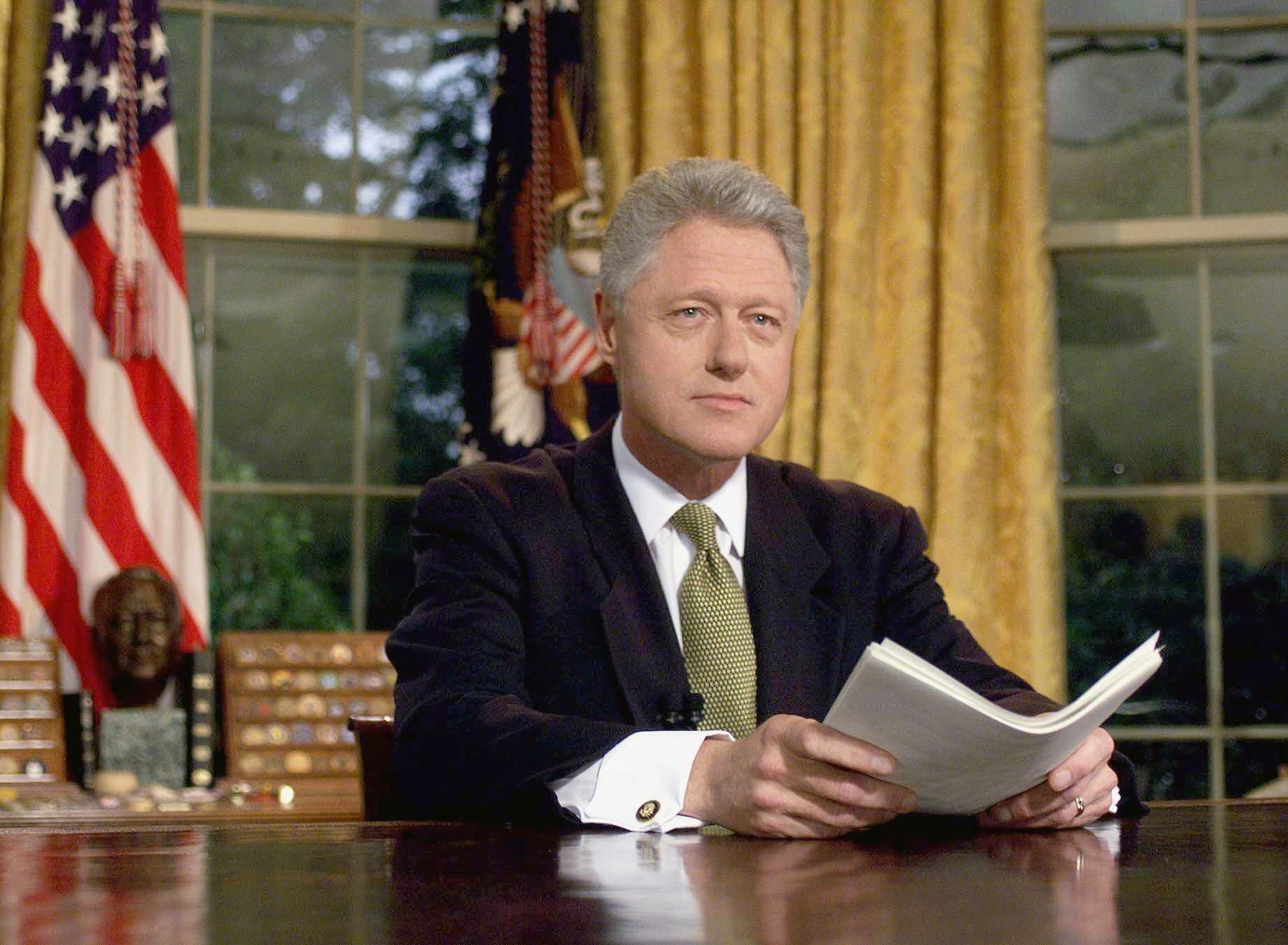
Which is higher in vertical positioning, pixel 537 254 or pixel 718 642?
pixel 537 254

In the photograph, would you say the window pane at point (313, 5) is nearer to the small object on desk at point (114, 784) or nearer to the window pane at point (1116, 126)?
the window pane at point (1116, 126)

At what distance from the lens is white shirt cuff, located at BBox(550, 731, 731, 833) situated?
1366mm

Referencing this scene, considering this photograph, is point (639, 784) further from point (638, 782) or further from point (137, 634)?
point (137, 634)

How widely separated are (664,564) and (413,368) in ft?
6.95

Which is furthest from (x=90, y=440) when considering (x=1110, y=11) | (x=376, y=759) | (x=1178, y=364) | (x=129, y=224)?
(x=1110, y=11)

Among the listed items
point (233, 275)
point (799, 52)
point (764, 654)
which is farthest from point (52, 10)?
point (764, 654)

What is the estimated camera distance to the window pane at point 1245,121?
152 inches

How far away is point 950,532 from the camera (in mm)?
3523

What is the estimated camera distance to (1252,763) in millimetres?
3799

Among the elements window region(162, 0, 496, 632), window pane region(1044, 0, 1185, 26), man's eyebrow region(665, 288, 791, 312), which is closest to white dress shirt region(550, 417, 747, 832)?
man's eyebrow region(665, 288, 791, 312)

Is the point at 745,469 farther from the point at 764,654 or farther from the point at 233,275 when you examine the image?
the point at 233,275

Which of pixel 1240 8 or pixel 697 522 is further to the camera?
pixel 1240 8

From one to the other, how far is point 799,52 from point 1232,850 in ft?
9.19

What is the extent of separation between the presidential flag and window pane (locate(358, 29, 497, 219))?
1.11ft
